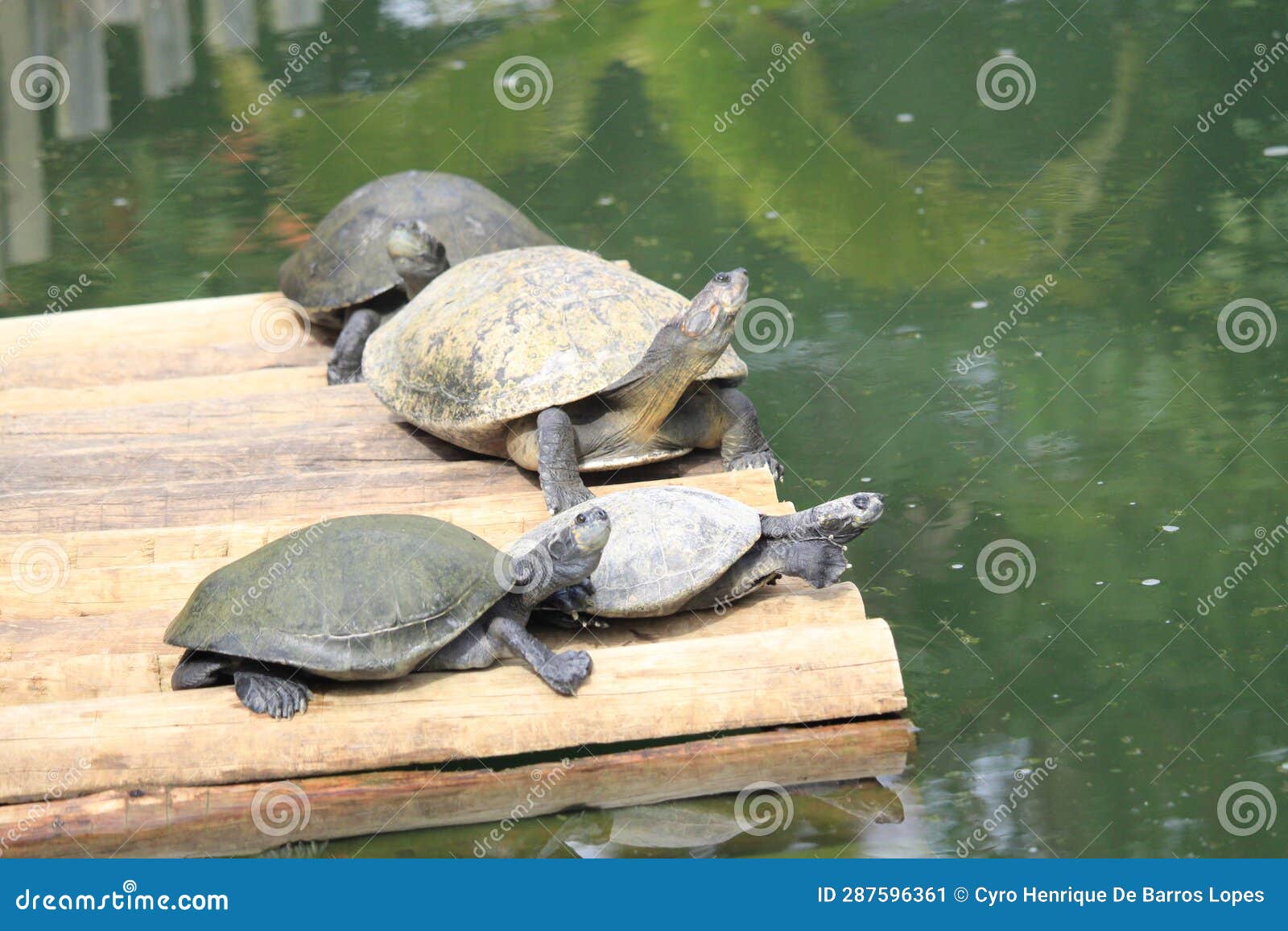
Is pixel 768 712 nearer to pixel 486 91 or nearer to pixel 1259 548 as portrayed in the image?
pixel 1259 548

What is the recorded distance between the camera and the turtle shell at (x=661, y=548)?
436 cm

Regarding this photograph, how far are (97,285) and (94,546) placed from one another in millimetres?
4942

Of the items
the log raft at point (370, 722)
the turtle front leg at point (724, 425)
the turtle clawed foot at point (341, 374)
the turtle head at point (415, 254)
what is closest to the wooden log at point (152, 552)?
the log raft at point (370, 722)

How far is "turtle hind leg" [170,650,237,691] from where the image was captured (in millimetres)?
4195

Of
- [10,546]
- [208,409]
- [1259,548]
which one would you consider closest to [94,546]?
[10,546]

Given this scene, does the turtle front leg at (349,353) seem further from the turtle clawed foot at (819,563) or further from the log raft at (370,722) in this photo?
the turtle clawed foot at (819,563)

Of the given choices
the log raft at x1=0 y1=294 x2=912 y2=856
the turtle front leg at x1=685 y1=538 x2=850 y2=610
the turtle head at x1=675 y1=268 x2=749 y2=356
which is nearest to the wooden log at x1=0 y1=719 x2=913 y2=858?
the log raft at x1=0 y1=294 x2=912 y2=856

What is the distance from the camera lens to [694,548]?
14.5ft

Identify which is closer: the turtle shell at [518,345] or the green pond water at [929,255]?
the green pond water at [929,255]

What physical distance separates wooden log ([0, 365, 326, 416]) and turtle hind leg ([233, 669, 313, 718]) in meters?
2.53

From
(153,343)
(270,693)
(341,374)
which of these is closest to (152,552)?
(270,693)

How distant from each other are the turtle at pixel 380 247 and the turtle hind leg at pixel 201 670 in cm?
285

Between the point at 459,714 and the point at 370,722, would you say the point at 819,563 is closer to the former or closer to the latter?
the point at 459,714

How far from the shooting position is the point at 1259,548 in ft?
17.5
